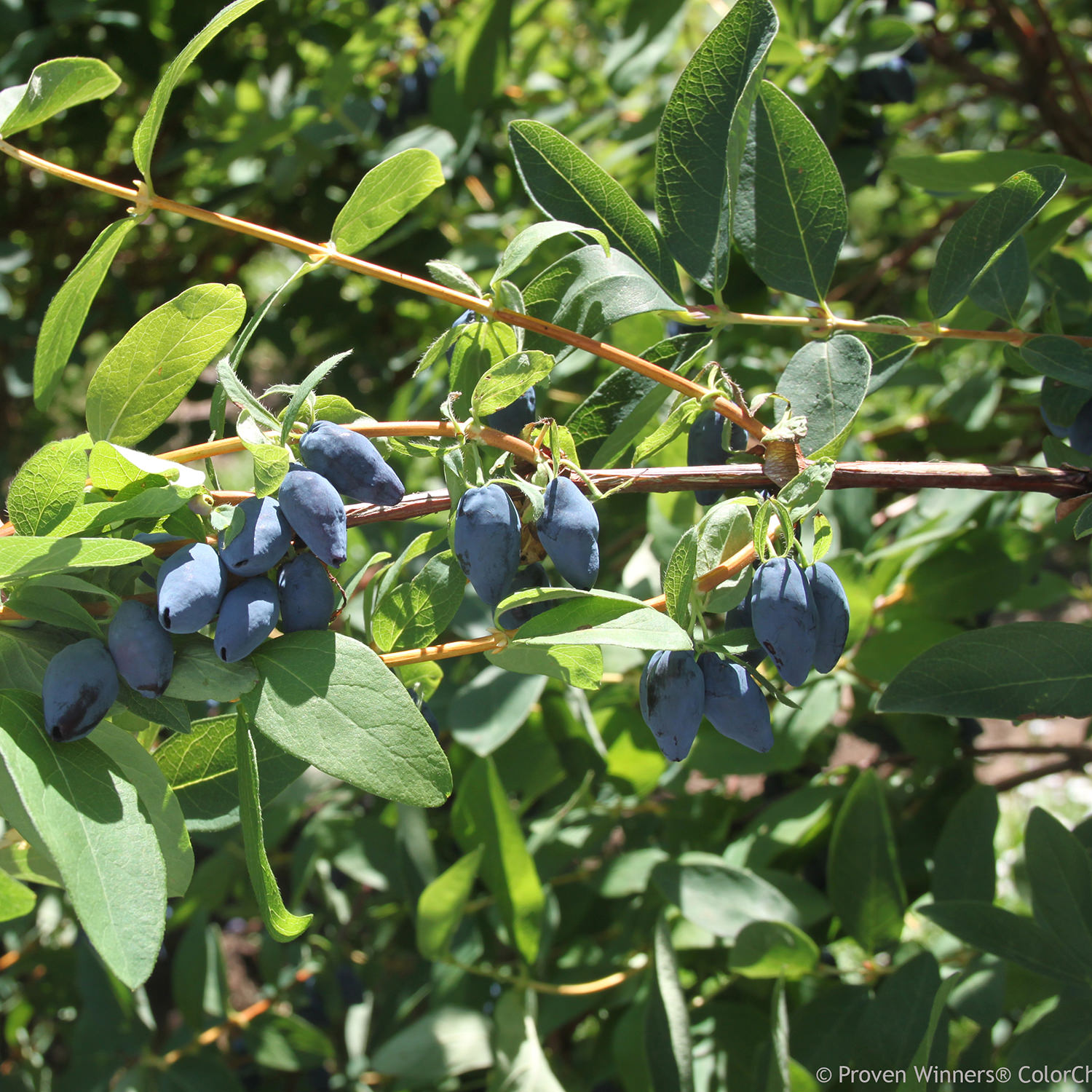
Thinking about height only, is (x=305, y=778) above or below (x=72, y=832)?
below

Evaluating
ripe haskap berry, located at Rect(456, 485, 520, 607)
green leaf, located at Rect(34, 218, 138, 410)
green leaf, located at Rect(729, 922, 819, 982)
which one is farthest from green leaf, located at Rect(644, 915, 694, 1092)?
green leaf, located at Rect(34, 218, 138, 410)

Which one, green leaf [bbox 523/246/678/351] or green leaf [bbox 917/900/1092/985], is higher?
green leaf [bbox 523/246/678/351]

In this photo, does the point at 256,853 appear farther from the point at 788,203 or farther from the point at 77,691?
the point at 788,203

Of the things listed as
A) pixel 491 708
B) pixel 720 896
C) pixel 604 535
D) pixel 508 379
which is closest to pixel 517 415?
pixel 508 379

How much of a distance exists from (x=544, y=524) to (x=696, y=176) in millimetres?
386

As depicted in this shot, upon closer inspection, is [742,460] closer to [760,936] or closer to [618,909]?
[760,936]

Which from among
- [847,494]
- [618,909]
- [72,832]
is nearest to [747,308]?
[847,494]

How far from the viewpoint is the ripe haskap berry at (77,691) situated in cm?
59

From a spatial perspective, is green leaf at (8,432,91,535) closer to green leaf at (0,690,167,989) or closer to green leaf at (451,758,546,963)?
green leaf at (0,690,167,989)

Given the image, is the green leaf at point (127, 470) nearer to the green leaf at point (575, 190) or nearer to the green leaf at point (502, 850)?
the green leaf at point (575, 190)

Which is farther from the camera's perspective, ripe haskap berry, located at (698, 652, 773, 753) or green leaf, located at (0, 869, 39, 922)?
green leaf, located at (0, 869, 39, 922)

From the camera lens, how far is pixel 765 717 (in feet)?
2.31

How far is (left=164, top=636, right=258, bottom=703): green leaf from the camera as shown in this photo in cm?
62

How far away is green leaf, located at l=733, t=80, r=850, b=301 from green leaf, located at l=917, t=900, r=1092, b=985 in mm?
648
